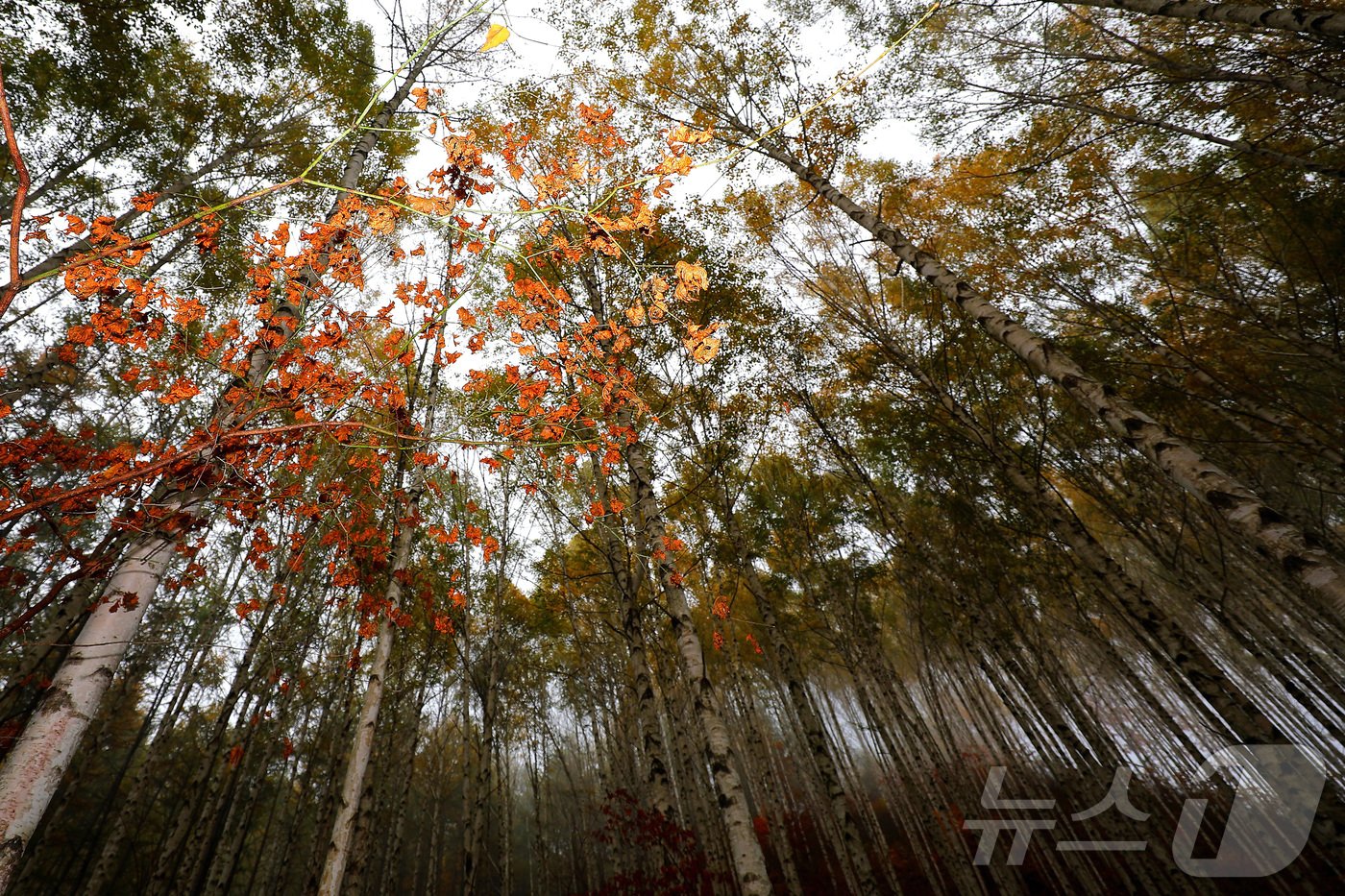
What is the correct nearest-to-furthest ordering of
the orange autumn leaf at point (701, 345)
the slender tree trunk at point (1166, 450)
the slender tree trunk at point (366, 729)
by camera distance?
1. the slender tree trunk at point (1166, 450)
2. the slender tree trunk at point (366, 729)
3. the orange autumn leaf at point (701, 345)

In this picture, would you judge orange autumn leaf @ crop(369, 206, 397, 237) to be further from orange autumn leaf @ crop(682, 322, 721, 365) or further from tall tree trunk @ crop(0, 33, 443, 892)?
orange autumn leaf @ crop(682, 322, 721, 365)

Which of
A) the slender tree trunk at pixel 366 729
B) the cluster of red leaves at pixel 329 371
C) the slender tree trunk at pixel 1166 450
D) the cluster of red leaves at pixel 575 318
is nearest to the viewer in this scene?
the slender tree trunk at pixel 1166 450

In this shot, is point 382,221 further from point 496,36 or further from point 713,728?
point 713,728

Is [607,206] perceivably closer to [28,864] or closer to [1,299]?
[1,299]

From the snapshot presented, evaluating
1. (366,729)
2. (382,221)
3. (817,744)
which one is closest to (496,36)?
(382,221)

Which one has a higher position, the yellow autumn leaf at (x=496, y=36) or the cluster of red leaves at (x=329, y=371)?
the cluster of red leaves at (x=329, y=371)

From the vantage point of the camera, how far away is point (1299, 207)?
6430mm

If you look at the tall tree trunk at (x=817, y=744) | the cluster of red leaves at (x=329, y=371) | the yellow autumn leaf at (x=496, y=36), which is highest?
the cluster of red leaves at (x=329, y=371)

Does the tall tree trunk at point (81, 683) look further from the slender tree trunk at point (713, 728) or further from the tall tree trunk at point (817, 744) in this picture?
the tall tree trunk at point (817, 744)

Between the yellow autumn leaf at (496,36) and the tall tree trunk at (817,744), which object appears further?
the tall tree trunk at (817,744)

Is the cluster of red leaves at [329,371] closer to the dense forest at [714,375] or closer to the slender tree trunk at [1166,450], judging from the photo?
the dense forest at [714,375]

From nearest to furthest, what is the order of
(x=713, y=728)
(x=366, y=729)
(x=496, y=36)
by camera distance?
(x=496, y=36) → (x=713, y=728) → (x=366, y=729)

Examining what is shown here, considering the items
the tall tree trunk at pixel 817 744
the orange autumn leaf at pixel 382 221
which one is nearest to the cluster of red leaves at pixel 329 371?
the orange autumn leaf at pixel 382 221

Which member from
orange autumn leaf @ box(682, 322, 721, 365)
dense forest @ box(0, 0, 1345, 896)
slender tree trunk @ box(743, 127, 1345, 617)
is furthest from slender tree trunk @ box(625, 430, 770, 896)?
slender tree trunk @ box(743, 127, 1345, 617)
